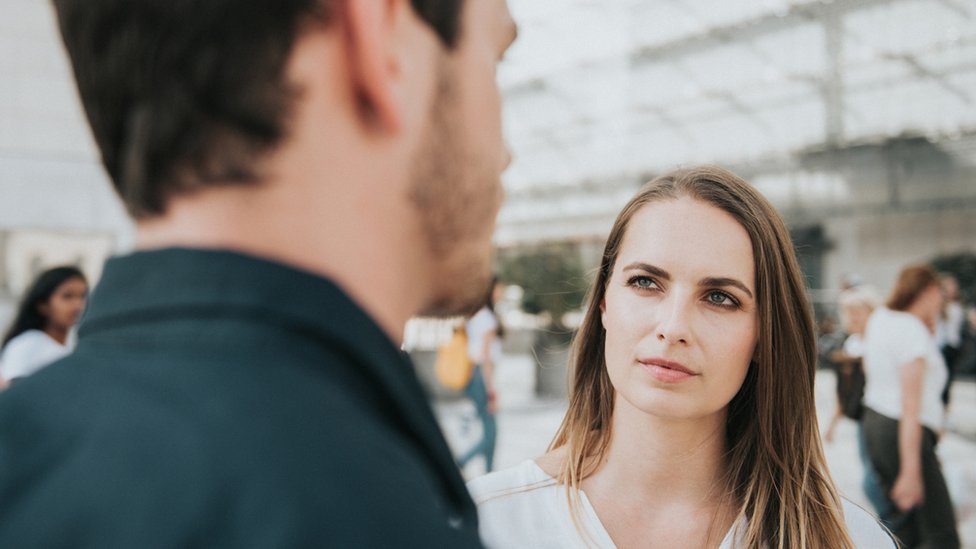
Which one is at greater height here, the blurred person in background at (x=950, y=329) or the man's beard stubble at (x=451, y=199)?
the man's beard stubble at (x=451, y=199)

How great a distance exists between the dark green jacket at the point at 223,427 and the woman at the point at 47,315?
403 cm

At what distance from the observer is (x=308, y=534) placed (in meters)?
0.44

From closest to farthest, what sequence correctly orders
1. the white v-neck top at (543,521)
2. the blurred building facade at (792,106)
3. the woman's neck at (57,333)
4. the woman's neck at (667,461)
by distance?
the white v-neck top at (543,521), the woman's neck at (667,461), the woman's neck at (57,333), the blurred building facade at (792,106)

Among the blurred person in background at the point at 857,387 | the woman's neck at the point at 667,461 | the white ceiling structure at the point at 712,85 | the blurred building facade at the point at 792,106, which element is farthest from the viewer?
the blurred building facade at the point at 792,106

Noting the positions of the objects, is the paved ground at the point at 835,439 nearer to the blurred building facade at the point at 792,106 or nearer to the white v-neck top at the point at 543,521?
the white v-neck top at the point at 543,521

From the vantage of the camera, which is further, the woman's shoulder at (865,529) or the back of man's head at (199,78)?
the woman's shoulder at (865,529)

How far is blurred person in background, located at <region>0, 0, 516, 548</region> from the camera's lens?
0.45 m

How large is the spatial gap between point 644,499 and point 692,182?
75cm

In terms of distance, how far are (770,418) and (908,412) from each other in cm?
282

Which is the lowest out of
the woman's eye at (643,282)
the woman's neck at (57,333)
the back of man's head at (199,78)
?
the woman's neck at (57,333)

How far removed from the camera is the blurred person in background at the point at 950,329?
22.9 ft

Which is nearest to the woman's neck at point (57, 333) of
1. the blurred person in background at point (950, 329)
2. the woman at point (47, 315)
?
the woman at point (47, 315)

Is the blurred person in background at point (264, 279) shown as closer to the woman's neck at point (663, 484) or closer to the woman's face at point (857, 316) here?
the woman's neck at point (663, 484)

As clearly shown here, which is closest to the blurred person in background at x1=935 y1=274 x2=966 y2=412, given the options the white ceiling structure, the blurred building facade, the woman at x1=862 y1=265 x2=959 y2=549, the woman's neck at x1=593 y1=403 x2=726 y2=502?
the woman at x1=862 y1=265 x2=959 y2=549
